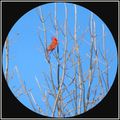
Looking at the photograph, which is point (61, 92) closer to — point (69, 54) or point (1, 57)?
point (69, 54)

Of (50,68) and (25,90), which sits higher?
(50,68)

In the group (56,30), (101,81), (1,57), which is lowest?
(101,81)

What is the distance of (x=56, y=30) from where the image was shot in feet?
15.0

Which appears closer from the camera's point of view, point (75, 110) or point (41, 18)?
point (75, 110)

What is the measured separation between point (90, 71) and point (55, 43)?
1.91 ft

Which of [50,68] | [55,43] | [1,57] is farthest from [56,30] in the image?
[1,57]

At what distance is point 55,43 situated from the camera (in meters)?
4.60

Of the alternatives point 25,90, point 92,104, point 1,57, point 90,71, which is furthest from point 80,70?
point 1,57

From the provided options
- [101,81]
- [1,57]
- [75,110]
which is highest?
[1,57]

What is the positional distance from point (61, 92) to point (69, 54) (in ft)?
1.61

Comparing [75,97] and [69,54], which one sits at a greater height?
[69,54]

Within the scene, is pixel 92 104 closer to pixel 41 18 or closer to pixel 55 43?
pixel 55 43

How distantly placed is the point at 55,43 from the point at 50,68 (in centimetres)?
35

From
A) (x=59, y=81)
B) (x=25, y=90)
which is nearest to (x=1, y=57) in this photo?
(x=25, y=90)
